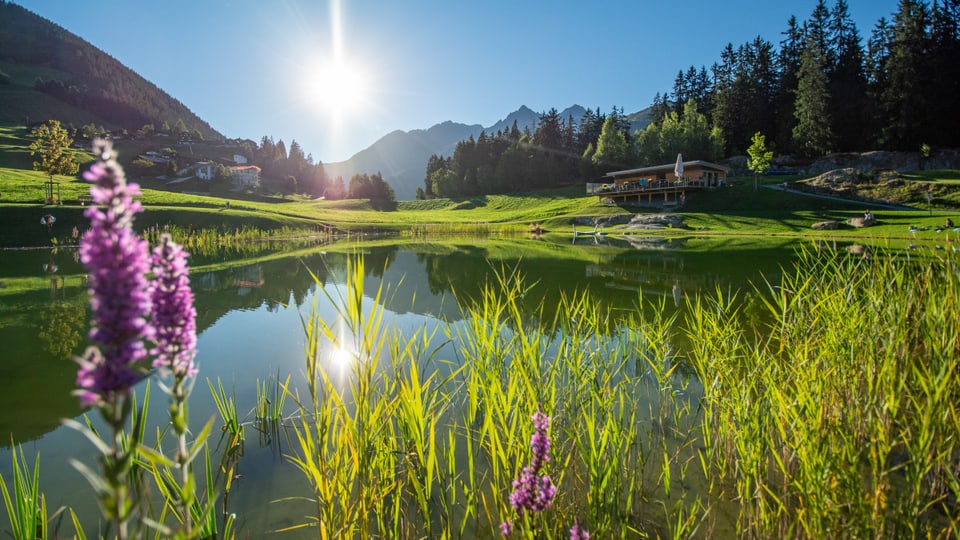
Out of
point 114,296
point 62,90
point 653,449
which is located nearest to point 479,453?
point 653,449

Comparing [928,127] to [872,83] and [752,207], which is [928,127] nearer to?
[872,83]

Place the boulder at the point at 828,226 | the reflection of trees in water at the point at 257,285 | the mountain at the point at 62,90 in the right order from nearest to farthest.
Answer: the reflection of trees in water at the point at 257,285, the boulder at the point at 828,226, the mountain at the point at 62,90

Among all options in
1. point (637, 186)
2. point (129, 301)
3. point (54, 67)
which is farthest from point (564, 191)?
point (54, 67)

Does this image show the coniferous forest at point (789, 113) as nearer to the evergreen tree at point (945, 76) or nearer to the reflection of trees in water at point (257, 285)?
the evergreen tree at point (945, 76)

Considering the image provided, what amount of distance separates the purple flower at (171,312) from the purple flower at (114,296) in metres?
0.17

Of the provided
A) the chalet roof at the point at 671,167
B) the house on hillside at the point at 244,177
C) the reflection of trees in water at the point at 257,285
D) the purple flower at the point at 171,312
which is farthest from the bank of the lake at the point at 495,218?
the house on hillside at the point at 244,177

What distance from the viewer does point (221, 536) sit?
169 inches

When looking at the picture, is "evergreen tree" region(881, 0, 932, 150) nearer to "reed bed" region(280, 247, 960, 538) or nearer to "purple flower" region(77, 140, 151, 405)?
"reed bed" region(280, 247, 960, 538)

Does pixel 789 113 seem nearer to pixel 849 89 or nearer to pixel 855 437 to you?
pixel 849 89

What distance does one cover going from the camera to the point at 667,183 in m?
60.2

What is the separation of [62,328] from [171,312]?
44.8ft

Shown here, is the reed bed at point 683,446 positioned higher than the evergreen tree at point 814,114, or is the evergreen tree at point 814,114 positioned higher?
the evergreen tree at point 814,114

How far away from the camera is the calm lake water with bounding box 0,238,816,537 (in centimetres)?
525

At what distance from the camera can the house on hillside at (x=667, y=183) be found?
59531mm
